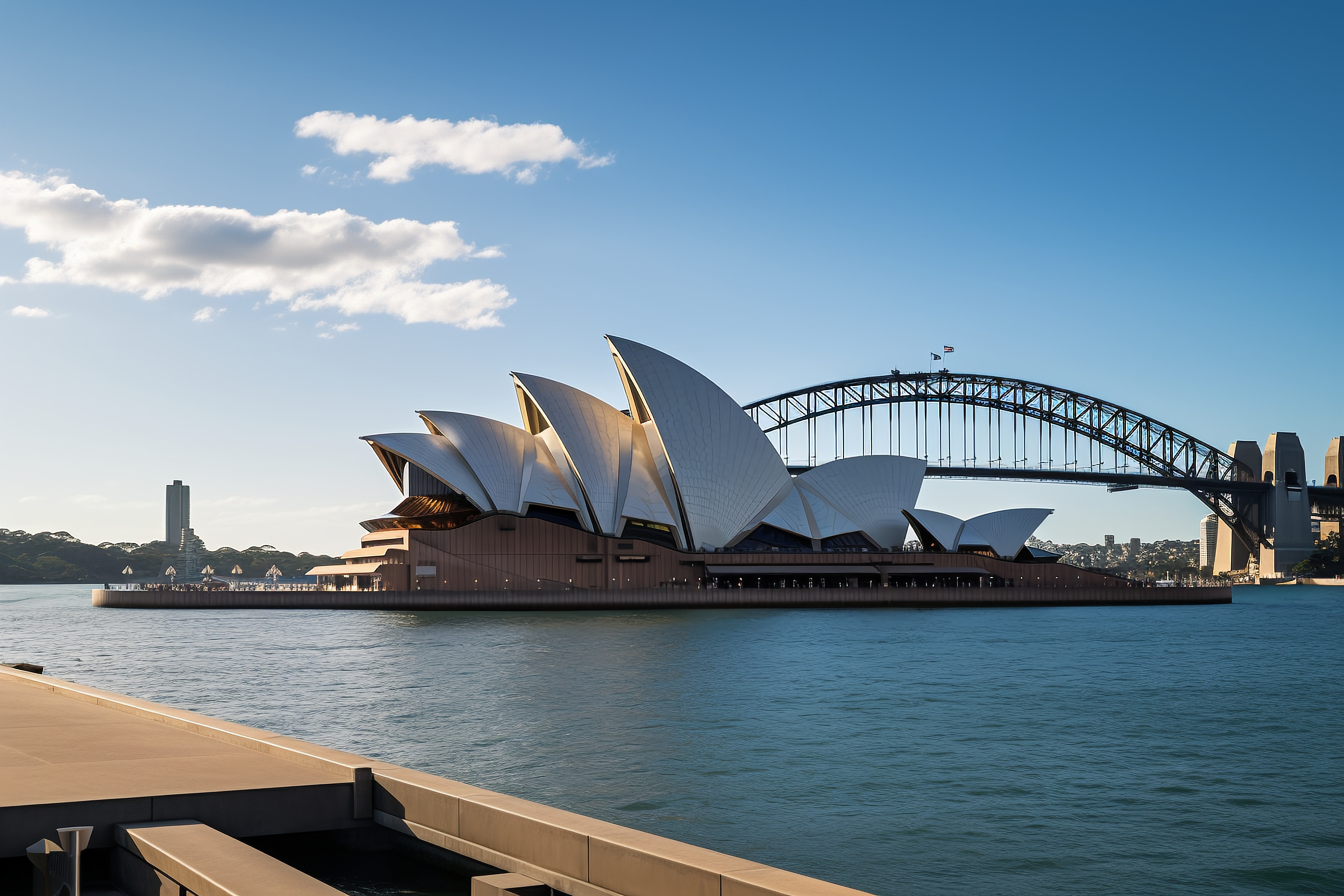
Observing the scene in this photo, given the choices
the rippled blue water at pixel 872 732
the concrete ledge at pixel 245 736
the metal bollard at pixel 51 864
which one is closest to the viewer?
the metal bollard at pixel 51 864

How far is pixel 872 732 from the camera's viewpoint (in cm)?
2005

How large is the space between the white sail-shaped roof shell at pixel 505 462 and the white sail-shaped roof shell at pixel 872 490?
19.8 meters

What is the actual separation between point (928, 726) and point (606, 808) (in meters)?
9.28

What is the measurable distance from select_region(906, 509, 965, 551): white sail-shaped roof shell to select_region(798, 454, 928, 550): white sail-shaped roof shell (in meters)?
0.93

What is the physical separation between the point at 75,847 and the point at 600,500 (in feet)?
201

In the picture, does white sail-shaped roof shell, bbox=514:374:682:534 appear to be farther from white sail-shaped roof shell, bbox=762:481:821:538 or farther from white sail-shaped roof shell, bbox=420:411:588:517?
white sail-shaped roof shell, bbox=762:481:821:538

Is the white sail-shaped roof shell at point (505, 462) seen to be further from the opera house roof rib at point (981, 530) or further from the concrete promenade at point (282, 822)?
the concrete promenade at point (282, 822)

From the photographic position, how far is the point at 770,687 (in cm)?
2662

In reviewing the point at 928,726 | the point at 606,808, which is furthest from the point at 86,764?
the point at 928,726

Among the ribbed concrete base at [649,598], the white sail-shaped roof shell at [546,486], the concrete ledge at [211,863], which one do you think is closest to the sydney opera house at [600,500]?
the white sail-shaped roof shell at [546,486]

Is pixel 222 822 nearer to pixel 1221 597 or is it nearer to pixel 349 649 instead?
pixel 349 649

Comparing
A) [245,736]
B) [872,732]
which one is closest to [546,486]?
[872,732]

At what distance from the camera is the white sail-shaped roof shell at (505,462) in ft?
218

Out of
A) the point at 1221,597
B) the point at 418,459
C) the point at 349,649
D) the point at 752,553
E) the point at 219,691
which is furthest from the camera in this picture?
the point at 1221,597
